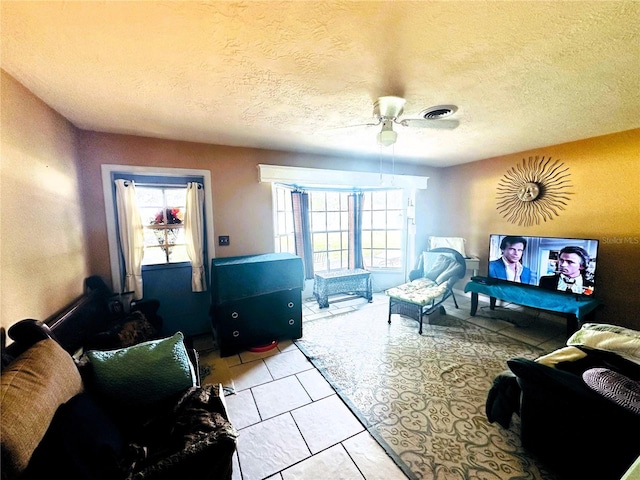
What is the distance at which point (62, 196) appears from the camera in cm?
198

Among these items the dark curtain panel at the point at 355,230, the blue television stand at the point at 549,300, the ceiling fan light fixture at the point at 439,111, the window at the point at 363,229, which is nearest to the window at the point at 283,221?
the window at the point at 363,229

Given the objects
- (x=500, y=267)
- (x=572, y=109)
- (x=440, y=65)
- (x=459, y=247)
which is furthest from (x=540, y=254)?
(x=440, y=65)

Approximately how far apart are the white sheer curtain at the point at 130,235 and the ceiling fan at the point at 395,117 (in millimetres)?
2476

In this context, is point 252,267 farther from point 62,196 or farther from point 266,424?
point 62,196

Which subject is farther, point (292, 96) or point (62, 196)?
point (62, 196)

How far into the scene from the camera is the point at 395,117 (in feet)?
6.40

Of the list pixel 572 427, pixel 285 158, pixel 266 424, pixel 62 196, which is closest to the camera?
pixel 572 427

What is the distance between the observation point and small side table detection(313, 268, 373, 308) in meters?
3.88

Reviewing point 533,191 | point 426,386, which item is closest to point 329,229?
point 426,386

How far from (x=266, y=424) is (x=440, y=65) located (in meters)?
2.55

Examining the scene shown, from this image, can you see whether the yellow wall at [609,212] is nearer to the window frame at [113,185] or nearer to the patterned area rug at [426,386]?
the patterned area rug at [426,386]

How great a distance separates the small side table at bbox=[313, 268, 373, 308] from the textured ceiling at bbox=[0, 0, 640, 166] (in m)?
2.34

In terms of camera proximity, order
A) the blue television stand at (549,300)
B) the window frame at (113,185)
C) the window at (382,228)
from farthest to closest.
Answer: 1. the window at (382,228)
2. the blue television stand at (549,300)
3. the window frame at (113,185)

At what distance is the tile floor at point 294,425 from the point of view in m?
1.46
